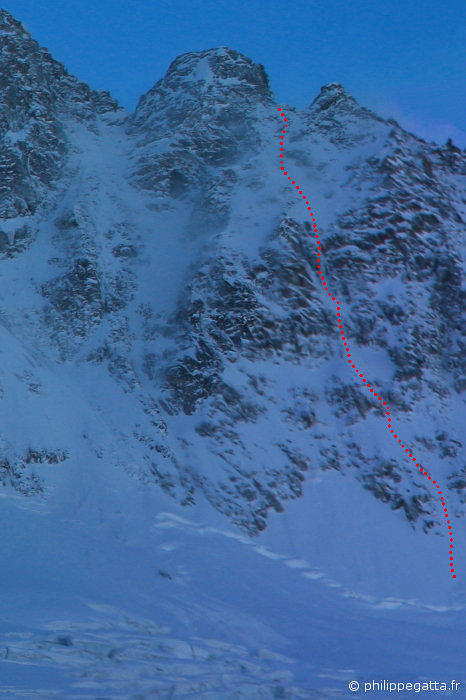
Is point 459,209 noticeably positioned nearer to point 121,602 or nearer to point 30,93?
point 30,93

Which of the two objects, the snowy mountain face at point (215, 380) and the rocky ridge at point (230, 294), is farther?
the rocky ridge at point (230, 294)

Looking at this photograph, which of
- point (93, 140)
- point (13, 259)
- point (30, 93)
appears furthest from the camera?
point (93, 140)

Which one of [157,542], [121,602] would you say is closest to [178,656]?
[121,602]

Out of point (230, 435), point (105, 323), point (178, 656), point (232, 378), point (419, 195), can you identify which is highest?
point (419, 195)

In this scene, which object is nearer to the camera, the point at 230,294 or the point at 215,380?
the point at 215,380

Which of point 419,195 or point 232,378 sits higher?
point 419,195

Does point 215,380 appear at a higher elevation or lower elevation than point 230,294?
lower

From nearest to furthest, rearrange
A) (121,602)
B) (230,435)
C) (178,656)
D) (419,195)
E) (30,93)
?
(178,656) < (121,602) < (230,435) < (419,195) < (30,93)

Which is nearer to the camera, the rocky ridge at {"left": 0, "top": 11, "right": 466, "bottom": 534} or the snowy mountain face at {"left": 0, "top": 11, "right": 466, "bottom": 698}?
the snowy mountain face at {"left": 0, "top": 11, "right": 466, "bottom": 698}
